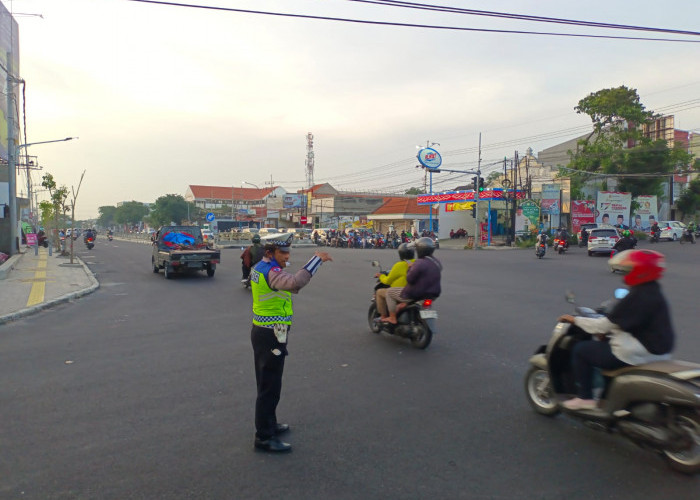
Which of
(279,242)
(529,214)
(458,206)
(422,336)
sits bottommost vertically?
(422,336)

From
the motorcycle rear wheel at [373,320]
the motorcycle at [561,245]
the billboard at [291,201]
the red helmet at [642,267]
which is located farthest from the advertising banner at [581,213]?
the billboard at [291,201]

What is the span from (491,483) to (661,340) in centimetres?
172

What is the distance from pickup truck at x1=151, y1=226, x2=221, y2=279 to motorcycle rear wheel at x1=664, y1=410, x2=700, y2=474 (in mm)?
16731

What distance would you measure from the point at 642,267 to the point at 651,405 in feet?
3.39

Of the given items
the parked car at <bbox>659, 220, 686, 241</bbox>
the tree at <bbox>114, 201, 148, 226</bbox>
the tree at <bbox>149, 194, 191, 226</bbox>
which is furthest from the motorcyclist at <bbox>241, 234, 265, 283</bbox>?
the tree at <bbox>114, 201, 148, 226</bbox>

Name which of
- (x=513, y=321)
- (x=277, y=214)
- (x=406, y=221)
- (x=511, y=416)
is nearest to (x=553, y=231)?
(x=406, y=221)

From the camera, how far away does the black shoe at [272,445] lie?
412 centimetres

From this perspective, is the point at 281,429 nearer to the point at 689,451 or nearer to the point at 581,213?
the point at 689,451

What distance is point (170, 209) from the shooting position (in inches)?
3287

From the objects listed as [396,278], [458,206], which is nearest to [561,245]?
[458,206]

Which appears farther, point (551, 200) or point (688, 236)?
point (551, 200)

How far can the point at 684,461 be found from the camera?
3689 millimetres

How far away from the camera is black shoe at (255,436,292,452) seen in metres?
4.12

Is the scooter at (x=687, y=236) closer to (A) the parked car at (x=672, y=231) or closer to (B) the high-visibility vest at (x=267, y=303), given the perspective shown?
(A) the parked car at (x=672, y=231)
